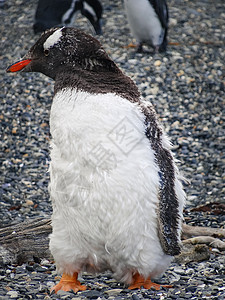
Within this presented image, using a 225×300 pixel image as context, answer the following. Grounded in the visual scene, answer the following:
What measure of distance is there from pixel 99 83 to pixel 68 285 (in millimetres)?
1089

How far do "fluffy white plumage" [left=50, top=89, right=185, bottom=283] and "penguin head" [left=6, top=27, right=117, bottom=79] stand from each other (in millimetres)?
187

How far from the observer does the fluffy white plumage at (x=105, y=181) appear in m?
2.64

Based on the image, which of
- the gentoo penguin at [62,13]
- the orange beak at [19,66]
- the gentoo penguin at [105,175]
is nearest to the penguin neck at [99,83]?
the gentoo penguin at [105,175]

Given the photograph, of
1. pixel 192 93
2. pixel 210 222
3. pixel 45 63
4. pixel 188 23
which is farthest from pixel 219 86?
pixel 45 63

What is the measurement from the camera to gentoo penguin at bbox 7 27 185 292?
2646 millimetres

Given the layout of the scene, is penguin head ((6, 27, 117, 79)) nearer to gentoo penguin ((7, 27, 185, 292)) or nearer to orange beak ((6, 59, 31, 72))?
gentoo penguin ((7, 27, 185, 292))

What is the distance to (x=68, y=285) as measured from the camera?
288cm

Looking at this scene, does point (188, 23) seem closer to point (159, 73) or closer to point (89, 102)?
point (159, 73)

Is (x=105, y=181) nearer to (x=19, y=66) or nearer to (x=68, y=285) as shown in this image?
(x=68, y=285)

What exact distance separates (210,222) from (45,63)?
6.32ft

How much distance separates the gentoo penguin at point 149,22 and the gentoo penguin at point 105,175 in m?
4.67

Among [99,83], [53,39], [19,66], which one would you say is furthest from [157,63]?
[99,83]

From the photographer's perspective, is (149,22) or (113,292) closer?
(113,292)

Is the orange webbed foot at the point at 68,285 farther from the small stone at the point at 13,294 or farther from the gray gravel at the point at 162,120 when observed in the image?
the small stone at the point at 13,294
